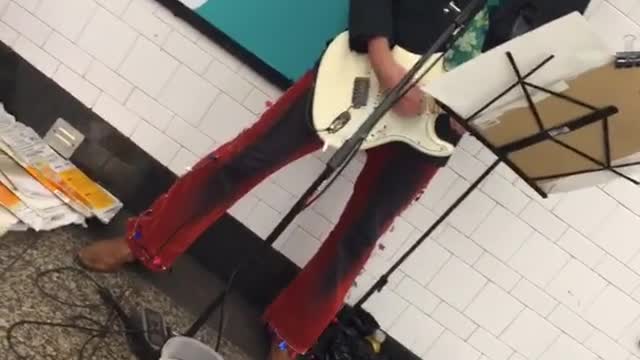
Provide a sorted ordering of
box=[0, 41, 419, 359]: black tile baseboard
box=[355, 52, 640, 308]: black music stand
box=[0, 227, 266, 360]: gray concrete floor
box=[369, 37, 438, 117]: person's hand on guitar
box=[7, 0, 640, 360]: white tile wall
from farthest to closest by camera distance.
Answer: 1. box=[0, 41, 419, 359]: black tile baseboard
2. box=[7, 0, 640, 360]: white tile wall
3. box=[0, 227, 266, 360]: gray concrete floor
4. box=[369, 37, 438, 117]: person's hand on guitar
5. box=[355, 52, 640, 308]: black music stand

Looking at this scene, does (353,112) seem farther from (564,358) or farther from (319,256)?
(564,358)

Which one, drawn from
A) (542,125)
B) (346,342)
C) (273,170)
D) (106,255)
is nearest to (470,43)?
(542,125)

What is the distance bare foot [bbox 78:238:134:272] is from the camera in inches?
83.7

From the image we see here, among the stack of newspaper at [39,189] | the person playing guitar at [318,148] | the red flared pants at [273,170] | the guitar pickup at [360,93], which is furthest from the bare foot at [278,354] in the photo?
the guitar pickup at [360,93]

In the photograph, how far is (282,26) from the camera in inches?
88.8

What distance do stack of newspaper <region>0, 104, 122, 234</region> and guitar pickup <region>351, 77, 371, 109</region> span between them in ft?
2.77

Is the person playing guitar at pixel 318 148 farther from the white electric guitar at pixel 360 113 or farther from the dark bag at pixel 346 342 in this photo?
the dark bag at pixel 346 342

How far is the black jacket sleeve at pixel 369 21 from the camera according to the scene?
1.86 m

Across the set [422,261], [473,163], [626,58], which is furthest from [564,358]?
[626,58]

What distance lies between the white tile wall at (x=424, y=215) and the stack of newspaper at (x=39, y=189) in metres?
0.19

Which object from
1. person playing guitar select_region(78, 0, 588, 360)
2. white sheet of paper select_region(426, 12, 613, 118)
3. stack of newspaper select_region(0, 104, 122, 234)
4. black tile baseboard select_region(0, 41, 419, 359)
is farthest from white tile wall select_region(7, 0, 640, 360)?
white sheet of paper select_region(426, 12, 613, 118)

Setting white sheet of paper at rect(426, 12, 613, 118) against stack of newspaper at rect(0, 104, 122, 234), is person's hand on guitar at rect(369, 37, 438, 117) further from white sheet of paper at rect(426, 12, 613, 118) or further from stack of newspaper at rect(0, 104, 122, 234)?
stack of newspaper at rect(0, 104, 122, 234)

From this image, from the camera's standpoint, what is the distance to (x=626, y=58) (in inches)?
54.1

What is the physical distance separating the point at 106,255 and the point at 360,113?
765 mm
